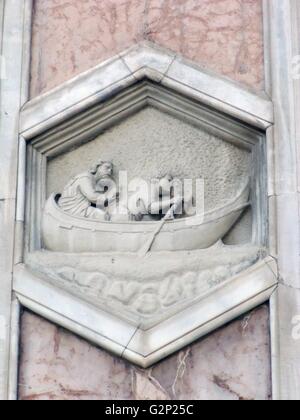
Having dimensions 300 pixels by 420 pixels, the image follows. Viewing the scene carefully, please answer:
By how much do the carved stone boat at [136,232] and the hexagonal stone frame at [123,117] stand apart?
90mm

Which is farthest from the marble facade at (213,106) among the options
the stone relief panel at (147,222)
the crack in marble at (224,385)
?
the stone relief panel at (147,222)

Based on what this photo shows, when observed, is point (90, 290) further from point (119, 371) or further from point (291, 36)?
point (291, 36)

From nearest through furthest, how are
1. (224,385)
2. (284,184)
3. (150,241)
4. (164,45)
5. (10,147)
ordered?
(224,385), (284,184), (150,241), (10,147), (164,45)

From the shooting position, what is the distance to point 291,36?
7074 millimetres

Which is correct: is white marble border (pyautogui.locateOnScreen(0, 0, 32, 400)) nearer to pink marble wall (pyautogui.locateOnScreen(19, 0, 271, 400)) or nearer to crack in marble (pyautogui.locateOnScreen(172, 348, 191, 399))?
pink marble wall (pyautogui.locateOnScreen(19, 0, 271, 400))

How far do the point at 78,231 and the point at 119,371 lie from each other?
2.27 feet

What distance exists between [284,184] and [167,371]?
970mm

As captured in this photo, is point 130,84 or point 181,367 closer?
point 181,367

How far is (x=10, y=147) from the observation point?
706 centimetres

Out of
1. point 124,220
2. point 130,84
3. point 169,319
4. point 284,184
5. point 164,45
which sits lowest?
point 169,319

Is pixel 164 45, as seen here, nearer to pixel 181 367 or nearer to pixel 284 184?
pixel 284 184

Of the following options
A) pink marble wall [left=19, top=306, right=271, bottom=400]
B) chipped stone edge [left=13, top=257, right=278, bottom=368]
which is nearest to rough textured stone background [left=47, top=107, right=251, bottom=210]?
chipped stone edge [left=13, top=257, right=278, bottom=368]

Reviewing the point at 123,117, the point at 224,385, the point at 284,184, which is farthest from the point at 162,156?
the point at 224,385

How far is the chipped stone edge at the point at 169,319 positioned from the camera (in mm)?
6664
